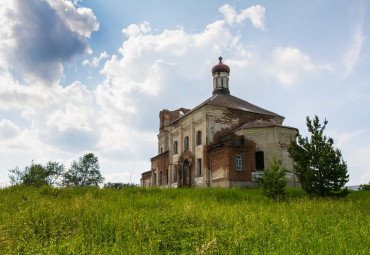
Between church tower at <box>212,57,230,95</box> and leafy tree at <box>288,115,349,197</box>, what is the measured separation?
54.9 feet

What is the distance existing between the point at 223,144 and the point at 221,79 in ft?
39.1

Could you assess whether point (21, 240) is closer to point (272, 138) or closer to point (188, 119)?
point (272, 138)

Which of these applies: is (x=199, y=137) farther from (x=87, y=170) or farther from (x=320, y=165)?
(x=87, y=170)

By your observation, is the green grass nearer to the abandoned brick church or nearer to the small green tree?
the small green tree

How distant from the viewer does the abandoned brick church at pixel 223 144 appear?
71.9 ft

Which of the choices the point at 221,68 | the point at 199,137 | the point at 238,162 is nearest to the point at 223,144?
the point at 238,162

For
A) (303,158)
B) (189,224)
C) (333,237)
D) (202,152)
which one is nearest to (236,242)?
(189,224)

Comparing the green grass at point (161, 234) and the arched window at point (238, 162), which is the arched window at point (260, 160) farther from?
the green grass at point (161, 234)

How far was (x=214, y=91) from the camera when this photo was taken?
31.9m

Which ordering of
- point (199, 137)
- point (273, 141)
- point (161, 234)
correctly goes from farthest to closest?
point (199, 137)
point (273, 141)
point (161, 234)

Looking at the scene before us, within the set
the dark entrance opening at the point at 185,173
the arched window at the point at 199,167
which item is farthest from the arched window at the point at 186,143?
the arched window at the point at 199,167

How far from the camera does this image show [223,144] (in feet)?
73.2

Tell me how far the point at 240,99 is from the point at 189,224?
26.0 m

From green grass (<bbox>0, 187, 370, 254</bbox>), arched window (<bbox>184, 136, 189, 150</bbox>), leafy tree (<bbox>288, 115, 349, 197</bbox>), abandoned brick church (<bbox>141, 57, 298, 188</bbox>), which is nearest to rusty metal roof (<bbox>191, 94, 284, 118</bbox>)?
abandoned brick church (<bbox>141, 57, 298, 188</bbox>)
